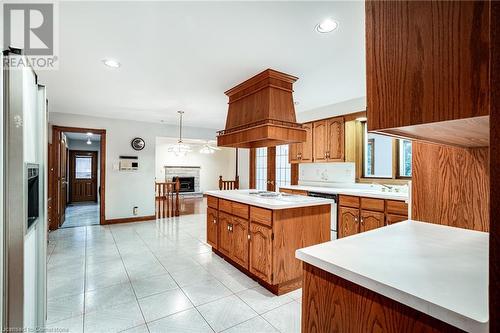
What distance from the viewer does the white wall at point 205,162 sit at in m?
10.3

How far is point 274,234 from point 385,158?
2.70m

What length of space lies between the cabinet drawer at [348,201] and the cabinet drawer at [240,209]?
1693mm

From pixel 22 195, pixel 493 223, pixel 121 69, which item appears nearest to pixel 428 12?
pixel 493 223

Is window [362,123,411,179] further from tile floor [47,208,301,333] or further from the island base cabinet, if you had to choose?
the island base cabinet

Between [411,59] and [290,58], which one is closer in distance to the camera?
[411,59]

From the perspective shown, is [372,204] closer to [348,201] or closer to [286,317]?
[348,201]

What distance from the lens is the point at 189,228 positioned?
194 inches

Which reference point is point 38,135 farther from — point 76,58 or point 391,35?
point 391,35

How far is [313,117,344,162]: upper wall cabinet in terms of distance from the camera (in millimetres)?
4141

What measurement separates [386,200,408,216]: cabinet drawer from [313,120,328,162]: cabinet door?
156 cm

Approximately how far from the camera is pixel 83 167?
29.5 ft

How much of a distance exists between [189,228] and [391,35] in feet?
16.0

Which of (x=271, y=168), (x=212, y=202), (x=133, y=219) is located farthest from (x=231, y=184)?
(x=212, y=202)

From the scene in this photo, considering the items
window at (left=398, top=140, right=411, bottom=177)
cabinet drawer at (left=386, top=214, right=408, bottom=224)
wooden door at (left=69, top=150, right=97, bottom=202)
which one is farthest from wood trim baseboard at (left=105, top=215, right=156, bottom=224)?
window at (left=398, top=140, right=411, bottom=177)
